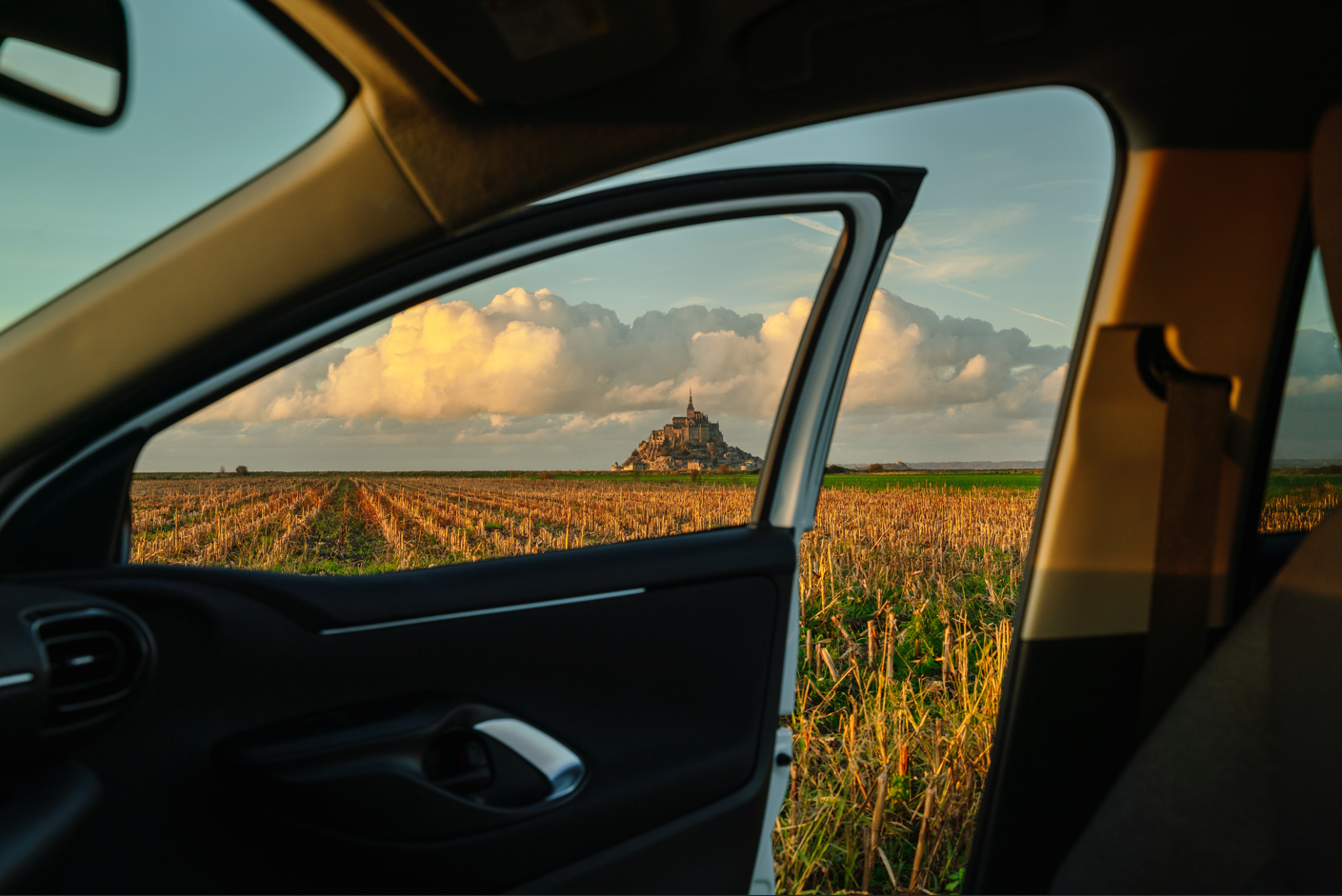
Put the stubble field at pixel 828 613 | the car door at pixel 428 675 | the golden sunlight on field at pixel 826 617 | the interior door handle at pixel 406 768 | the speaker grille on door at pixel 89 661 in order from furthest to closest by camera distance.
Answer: the golden sunlight on field at pixel 826 617 → the stubble field at pixel 828 613 → the interior door handle at pixel 406 768 → the car door at pixel 428 675 → the speaker grille on door at pixel 89 661

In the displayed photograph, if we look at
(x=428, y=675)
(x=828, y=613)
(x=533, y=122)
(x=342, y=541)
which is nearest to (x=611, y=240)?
(x=533, y=122)

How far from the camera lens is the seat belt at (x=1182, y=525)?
1310 millimetres

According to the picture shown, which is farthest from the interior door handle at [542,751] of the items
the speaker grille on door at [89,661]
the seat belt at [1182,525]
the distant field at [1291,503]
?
the distant field at [1291,503]

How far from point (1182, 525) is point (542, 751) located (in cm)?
119

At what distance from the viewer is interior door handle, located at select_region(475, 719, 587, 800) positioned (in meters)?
1.48

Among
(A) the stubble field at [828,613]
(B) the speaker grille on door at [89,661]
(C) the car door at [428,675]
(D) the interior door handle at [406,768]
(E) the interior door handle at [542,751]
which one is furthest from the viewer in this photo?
(A) the stubble field at [828,613]

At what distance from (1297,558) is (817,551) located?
18.0 feet

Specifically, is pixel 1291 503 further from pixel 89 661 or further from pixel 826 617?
pixel 826 617

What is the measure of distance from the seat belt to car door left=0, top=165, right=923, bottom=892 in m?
0.68

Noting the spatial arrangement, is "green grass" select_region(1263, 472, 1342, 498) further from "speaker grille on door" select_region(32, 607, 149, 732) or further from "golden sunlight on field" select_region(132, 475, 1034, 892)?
"speaker grille on door" select_region(32, 607, 149, 732)

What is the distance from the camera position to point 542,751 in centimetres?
150

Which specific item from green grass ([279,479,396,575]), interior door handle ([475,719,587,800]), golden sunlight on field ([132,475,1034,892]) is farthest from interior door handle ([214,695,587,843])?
green grass ([279,479,396,575])

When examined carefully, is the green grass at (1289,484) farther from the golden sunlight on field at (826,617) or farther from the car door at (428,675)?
the golden sunlight on field at (826,617)

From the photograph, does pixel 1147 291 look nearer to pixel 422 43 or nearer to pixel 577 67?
pixel 577 67
